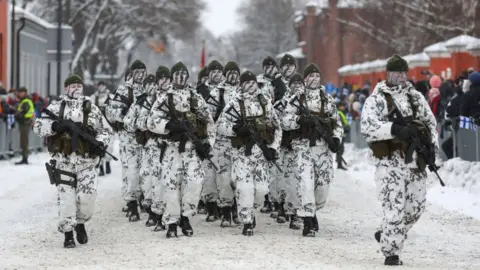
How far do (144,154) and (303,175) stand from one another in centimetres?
278

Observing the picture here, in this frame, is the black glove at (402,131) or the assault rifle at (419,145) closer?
the black glove at (402,131)

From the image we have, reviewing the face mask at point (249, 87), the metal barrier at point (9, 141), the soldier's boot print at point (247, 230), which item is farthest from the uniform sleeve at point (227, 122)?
the metal barrier at point (9, 141)

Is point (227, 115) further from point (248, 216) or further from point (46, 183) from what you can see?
point (46, 183)

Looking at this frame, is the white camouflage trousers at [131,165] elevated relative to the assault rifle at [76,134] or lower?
lower

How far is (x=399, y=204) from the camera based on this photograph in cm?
1080

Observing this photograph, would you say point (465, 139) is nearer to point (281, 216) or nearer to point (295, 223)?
point (281, 216)

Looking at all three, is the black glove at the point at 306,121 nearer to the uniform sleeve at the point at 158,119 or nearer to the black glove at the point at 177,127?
the black glove at the point at 177,127

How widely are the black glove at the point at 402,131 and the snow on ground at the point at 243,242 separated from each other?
1.33 metres

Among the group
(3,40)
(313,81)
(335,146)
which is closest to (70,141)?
(313,81)

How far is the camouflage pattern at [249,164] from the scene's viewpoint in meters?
13.7

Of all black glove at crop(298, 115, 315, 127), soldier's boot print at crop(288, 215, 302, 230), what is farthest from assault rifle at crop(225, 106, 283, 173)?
soldier's boot print at crop(288, 215, 302, 230)

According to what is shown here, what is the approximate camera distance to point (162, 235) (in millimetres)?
13539

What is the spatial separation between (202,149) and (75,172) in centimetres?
164

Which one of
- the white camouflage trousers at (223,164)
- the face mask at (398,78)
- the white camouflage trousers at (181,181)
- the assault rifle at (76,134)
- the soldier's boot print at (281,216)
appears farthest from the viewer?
the soldier's boot print at (281,216)
